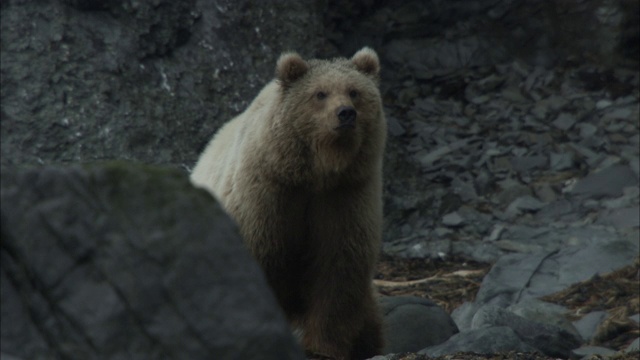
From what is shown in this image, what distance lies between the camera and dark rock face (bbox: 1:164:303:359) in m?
2.59

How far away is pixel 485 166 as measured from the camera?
12922 millimetres

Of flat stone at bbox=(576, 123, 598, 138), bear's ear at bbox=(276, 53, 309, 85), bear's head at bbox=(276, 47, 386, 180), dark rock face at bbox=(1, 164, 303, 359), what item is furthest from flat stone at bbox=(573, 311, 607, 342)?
dark rock face at bbox=(1, 164, 303, 359)

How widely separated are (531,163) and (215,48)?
157 inches

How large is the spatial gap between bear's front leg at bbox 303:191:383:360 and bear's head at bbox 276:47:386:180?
259 mm

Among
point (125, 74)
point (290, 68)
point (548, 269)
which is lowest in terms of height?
point (548, 269)

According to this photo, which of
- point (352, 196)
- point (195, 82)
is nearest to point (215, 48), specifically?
point (195, 82)

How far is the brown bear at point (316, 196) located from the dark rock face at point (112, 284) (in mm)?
4136

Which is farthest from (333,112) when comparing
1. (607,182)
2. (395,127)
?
(395,127)

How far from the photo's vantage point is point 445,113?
1379 cm

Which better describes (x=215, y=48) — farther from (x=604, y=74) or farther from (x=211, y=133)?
(x=604, y=74)

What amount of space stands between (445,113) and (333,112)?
23.6ft

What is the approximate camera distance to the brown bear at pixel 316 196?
22.5 feet

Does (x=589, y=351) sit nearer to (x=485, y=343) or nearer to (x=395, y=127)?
(x=485, y=343)

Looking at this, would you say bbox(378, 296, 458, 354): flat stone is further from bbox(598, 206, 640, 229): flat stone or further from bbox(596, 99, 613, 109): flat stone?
bbox(596, 99, 613, 109): flat stone
